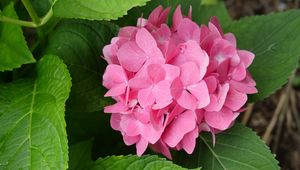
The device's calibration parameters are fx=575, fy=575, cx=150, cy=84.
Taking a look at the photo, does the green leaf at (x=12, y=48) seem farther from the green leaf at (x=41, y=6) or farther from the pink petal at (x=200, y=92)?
the pink petal at (x=200, y=92)

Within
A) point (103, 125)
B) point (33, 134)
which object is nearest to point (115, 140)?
point (103, 125)

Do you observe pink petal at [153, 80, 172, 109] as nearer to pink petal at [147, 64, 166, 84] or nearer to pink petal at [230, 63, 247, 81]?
pink petal at [147, 64, 166, 84]

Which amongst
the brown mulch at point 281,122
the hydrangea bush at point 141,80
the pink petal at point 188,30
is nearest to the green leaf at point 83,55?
the hydrangea bush at point 141,80

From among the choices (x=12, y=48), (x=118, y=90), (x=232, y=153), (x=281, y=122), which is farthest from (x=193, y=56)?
(x=281, y=122)

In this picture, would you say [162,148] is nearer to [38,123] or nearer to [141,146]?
[141,146]

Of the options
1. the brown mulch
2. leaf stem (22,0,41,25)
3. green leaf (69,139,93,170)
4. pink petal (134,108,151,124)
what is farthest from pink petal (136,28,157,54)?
the brown mulch

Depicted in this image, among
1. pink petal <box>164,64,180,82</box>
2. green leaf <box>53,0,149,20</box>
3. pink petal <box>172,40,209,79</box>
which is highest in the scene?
green leaf <box>53,0,149,20</box>

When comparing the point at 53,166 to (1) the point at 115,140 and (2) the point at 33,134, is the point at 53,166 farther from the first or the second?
(1) the point at 115,140
